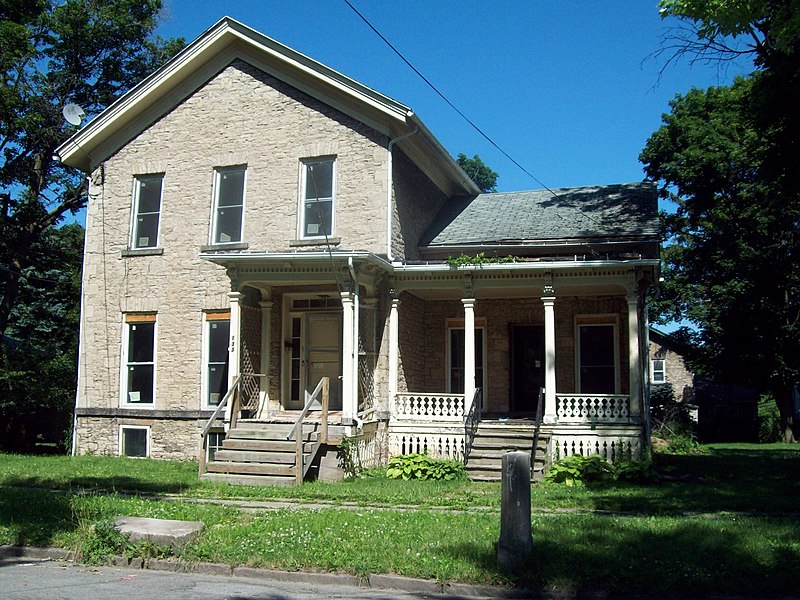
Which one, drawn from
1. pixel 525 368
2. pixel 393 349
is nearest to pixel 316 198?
pixel 393 349

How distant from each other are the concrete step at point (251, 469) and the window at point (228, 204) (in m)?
5.70

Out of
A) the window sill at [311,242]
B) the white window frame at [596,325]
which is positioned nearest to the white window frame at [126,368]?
the window sill at [311,242]

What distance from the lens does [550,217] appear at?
62.4ft

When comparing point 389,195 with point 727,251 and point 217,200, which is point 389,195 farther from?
point 727,251

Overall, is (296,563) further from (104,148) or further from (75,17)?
(75,17)

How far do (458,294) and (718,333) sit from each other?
50.6ft

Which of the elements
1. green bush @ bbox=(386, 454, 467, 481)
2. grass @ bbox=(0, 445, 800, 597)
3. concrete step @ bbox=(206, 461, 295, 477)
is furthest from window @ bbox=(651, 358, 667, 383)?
concrete step @ bbox=(206, 461, 295, 477)

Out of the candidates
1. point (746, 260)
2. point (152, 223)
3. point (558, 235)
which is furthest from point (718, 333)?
point (152, 223)

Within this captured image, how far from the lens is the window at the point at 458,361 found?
1892cm

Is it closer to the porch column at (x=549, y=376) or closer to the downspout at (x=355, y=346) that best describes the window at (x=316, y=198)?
the downspout at (x=355, y=346)

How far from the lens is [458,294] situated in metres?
18.7

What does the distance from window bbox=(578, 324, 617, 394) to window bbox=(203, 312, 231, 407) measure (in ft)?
26.6

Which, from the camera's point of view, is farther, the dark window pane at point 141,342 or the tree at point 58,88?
the tree at point 58,88

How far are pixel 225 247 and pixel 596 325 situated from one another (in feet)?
28.6
